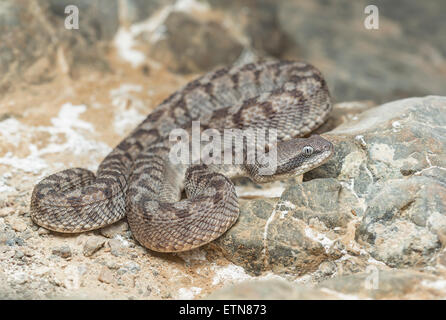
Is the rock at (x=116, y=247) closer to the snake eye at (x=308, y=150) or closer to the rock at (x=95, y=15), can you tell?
the snake eye at (x=308, y=150)

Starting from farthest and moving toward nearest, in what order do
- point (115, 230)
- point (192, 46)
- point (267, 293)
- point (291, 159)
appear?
point (192, 46), point (291, 159), point (115, 230), point (267, 293)

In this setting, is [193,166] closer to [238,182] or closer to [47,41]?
[238,182]

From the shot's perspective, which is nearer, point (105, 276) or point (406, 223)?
point (406, 223)

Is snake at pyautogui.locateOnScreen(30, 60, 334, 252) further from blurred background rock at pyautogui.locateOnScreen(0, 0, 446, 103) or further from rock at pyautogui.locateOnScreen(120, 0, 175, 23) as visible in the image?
rock at pyautogui.locateOnScreen(120, 0, 175, 23)

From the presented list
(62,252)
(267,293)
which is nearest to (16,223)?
(62,252)

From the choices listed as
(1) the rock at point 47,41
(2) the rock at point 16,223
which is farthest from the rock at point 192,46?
(2) the rock at point 16,223

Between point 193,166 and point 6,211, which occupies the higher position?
point 193,166
